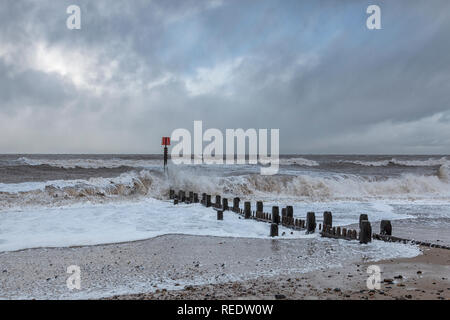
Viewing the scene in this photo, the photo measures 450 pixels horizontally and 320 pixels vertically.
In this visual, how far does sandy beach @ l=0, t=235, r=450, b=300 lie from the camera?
15.1ft

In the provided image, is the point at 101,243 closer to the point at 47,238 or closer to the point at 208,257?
the point at 47,238

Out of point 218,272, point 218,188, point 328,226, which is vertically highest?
point 328,226

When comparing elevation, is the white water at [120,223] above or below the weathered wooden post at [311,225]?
below

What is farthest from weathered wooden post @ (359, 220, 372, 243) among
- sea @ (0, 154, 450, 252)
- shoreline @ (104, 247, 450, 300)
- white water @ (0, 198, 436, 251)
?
shoreline @ (104, 247, 450, 300)

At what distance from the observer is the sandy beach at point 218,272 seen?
462 cm

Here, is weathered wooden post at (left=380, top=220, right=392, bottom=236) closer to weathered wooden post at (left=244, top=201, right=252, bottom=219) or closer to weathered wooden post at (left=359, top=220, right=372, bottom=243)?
weathered wooden post at (left=359, top=220, right=372, bottom=243)

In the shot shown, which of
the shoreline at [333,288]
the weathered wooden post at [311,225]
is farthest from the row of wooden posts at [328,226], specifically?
the shoreline at [333,288]

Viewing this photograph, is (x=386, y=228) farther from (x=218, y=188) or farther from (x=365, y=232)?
(x=218, y=188)

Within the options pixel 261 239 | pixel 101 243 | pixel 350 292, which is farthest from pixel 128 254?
pixel 350 292

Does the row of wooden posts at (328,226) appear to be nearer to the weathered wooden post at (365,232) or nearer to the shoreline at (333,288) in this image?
the weathered wooden post at (365,232)

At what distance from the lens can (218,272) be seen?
18.5 feet

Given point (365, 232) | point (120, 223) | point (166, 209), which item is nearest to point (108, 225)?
point (120, 223)

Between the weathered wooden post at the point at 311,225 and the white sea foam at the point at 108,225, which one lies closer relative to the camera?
the white sea foam at the point at 108,225

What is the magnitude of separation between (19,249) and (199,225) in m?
4.64
